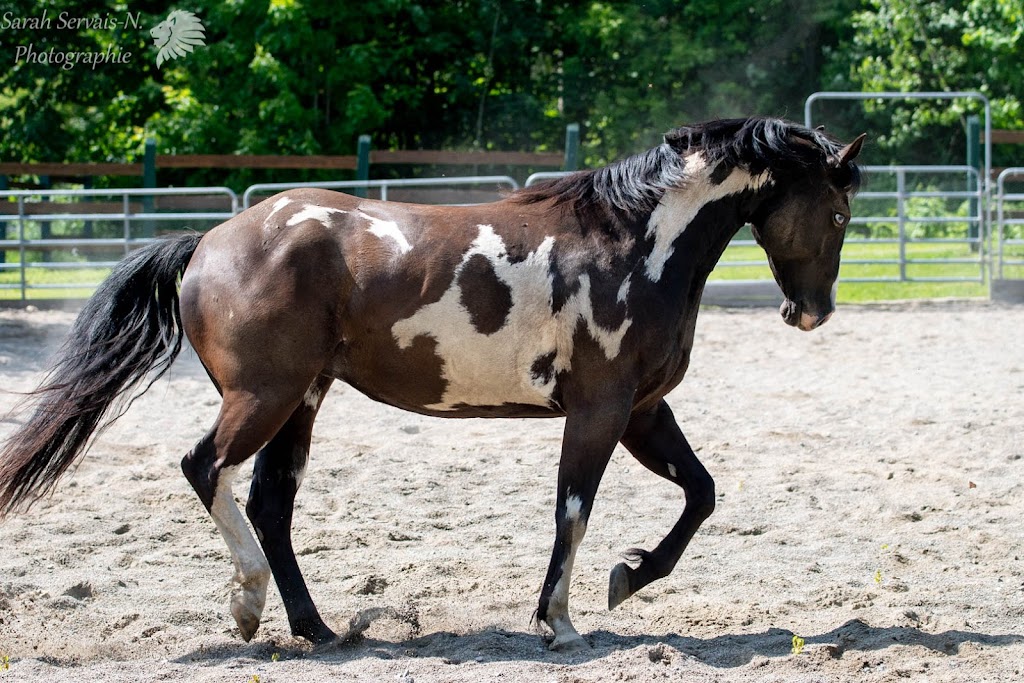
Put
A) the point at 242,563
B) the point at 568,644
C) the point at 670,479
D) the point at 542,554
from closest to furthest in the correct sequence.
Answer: the point at 568,644, the point at 242,563, the point at 670,479, the point at 542,554

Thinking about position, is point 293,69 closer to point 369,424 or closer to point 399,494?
point 369,424

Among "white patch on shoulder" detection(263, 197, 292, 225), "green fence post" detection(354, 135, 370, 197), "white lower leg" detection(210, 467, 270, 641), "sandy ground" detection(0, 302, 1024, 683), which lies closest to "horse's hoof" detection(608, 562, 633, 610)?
"sandy ground" detection(0, 302, 1024, 683)

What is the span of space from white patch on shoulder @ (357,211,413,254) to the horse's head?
1322mm

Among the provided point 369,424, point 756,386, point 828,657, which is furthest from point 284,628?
point 756,386

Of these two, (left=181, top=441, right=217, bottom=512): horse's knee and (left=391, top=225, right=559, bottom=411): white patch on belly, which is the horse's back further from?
(left=181, top=441, right=217, bottom=512): horse's knee

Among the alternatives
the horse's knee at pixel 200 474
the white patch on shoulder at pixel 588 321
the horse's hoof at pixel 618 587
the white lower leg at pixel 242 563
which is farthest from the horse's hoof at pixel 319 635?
the white patch on shoulder at pixel 588 321

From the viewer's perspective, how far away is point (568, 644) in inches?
148

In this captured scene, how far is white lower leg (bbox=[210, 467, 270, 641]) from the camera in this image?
3855 millimetres

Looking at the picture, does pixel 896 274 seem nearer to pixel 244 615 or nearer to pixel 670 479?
pixel 670 479

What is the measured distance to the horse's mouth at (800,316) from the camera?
4.11 meters

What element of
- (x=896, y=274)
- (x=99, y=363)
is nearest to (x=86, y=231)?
(x=99, y=363)

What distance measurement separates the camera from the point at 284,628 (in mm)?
4125

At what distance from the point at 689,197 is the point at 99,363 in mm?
2287

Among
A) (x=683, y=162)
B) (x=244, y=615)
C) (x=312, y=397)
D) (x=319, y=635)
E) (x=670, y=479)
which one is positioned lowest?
(x=319, y=635)
